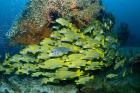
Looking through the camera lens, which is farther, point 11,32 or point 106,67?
point 11,32

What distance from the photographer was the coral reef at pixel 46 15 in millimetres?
7926

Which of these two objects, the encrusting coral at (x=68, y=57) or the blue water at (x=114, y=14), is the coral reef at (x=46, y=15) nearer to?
the encrusting coral at (x=68, y=57)

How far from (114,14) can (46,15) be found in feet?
78.0

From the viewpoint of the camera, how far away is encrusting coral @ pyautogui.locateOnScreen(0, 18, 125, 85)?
261 inches

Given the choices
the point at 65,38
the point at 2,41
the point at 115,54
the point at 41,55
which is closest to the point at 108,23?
the point at 115,54

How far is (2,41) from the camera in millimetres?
8922

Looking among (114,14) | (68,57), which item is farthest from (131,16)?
(68,57)

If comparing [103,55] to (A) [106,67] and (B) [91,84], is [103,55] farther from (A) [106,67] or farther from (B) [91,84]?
(B) [91,84]

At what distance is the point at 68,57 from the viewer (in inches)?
267

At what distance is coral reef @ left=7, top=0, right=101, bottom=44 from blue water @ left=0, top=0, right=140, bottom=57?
474mm

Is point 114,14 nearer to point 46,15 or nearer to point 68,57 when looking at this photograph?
point 46,15

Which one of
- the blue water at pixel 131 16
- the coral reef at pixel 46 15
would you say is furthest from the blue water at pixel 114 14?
the coral reef at pixel 46 15

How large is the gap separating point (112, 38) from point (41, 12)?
2.13m

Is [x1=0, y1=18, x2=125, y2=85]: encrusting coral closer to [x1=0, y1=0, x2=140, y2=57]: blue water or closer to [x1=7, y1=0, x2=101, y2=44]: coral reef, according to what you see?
[x1=7, y1=0, x2=101, y2=44]: coral reef
